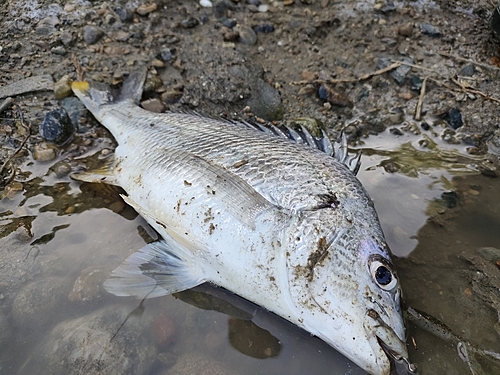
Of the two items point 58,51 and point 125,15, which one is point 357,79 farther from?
point 58,51

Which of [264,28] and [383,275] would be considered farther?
[264,28]

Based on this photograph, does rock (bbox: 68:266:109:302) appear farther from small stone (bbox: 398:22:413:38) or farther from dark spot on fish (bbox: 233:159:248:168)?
small stone (bbox: 398:22:413:38)

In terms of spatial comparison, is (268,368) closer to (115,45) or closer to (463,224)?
(463,224)

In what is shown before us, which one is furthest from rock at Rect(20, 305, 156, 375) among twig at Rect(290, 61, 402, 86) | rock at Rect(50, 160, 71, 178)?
twig at Rect(290, 61, 402, 86)

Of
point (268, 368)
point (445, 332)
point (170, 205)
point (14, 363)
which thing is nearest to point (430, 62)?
point (445, 332)

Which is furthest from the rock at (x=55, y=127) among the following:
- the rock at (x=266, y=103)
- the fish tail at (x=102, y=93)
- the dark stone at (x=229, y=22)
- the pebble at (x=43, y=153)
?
the dark stone at (x=229, y=22)

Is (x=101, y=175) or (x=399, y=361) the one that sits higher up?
(x=101, y=175)

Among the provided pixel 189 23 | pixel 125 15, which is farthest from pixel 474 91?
pixel 125 15
